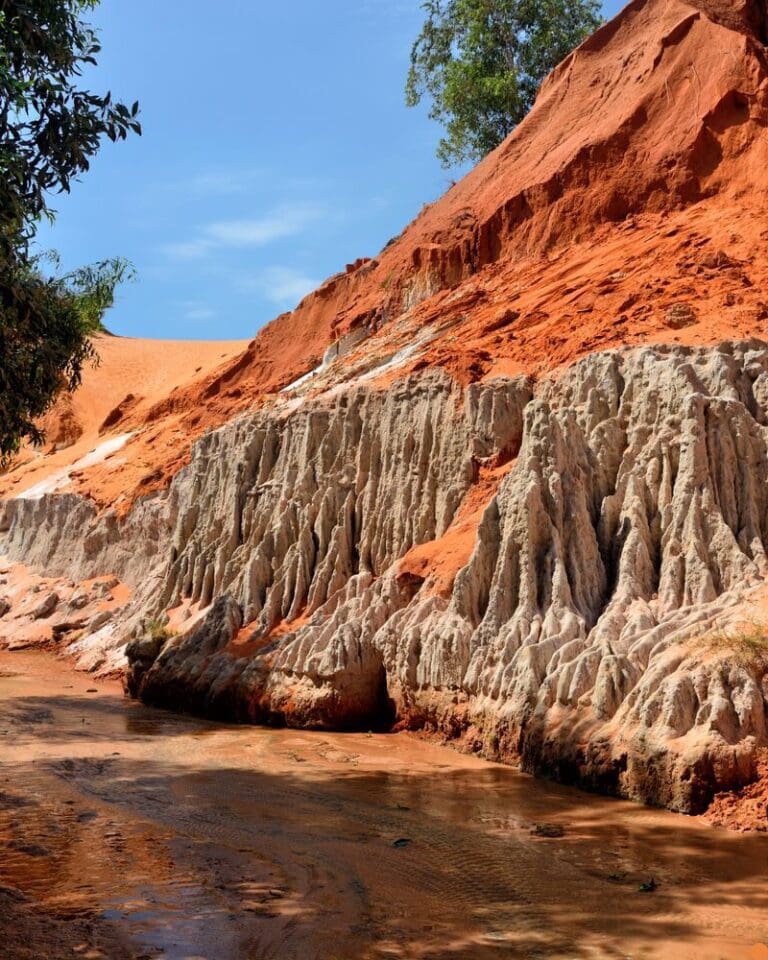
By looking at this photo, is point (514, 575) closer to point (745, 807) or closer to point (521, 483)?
point (521, 483)

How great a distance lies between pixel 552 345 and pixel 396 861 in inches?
442

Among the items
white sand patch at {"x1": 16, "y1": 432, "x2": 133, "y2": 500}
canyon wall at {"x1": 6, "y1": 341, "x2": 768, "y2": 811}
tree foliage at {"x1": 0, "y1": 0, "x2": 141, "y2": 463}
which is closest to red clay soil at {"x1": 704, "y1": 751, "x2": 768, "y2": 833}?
canyon wall at {"x1": 6, "y1": 341, "x2": 768, "y2": 811}

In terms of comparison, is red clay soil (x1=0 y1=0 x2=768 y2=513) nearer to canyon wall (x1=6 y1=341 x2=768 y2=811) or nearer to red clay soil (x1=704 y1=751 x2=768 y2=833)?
canyon wall (x1=6 y1=341 x2=768 y2=811)

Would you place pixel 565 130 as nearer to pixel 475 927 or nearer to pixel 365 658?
pixel 365 658

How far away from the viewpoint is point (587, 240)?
837 inches

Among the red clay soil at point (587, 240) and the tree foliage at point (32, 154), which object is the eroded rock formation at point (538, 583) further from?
the tree foliage at point (32, 154)

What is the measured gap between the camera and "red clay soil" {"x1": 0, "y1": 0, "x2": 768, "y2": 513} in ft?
55.7

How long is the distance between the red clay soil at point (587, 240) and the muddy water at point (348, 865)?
7882 millimetres

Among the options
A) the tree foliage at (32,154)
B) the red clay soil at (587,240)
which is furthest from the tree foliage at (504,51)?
the tree foliage at (32,154)

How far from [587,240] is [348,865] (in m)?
16.6

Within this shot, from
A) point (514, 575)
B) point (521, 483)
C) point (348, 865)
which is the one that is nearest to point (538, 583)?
point (514, 575)

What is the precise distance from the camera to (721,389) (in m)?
12.7

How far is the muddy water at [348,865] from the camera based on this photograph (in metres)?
5.88

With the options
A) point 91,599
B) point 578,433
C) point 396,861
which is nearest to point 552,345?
point 578,433
